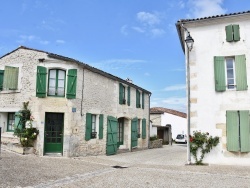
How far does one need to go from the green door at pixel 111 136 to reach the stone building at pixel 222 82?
5.38 metres

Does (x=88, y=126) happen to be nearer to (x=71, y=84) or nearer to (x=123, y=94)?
(x=71, y=84)

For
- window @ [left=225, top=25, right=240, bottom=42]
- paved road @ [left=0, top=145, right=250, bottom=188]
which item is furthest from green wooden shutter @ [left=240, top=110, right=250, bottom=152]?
window @ [left=225, top=25, right=240, bottom=42]

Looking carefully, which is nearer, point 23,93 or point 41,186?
point 41,186

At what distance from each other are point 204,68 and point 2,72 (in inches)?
381

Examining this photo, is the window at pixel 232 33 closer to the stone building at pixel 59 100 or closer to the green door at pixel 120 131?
the stone building at pixel 59 100

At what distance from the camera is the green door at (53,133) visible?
1150cm

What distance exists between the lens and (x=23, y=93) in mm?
11984

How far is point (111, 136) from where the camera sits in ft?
46.7

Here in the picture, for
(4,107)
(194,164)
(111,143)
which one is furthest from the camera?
(111,143)

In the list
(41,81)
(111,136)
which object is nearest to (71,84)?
(41,81)

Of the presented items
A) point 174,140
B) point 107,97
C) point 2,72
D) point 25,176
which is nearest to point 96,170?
point 25,176

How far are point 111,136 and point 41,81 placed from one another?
4.97 meters

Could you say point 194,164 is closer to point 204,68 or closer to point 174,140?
point 204,68

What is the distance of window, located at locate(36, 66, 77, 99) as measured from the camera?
37.9 ft
